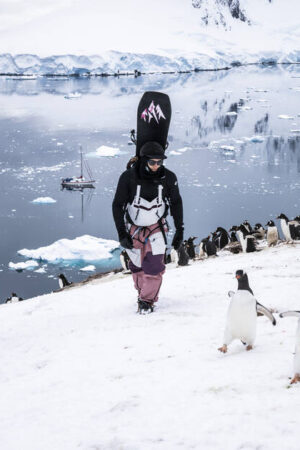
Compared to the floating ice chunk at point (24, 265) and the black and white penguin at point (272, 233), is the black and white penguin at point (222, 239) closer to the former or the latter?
the black and white penguin at point (272, 233)

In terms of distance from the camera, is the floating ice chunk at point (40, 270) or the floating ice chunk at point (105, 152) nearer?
the floating ice chunk at point (40, 270)

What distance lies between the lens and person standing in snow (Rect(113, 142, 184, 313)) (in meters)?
4.73

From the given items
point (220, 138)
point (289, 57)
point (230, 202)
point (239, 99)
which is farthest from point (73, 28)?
point (230, 202)

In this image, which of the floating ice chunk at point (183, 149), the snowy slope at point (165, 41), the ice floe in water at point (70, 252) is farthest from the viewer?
the snowy slope at point (165, 41)

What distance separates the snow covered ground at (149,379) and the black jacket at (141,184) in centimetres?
105

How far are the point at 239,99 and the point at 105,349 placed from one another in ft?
197

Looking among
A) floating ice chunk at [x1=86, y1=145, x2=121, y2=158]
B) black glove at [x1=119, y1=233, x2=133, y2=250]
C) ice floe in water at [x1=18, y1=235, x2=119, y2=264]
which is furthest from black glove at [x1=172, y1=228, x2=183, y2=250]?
floating ice chunk at [x1=86, y1=145, x2=121, y2=158]

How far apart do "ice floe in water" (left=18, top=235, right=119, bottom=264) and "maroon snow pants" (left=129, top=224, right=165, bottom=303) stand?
15634 mm

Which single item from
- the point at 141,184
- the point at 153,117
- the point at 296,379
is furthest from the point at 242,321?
the point at 153,117

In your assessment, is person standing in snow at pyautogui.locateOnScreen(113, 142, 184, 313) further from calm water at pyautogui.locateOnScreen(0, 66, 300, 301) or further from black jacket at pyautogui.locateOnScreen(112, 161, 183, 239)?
calm water at pyautogui.locateOnScreen(0, 66, 300, 301)

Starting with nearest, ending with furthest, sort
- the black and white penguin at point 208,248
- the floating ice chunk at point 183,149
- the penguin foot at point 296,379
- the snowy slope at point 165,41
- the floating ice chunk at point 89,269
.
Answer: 1. the penguin foot at point 296,379
2. the black and white penguin at point 208,248
3. the floating ice chunk at point 89,269
4. the floating ice chunk at point 183,149
5. the snowy slope at point 165,41

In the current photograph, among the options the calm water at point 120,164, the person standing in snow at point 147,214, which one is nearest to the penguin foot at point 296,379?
the person standing in snow at point 147,214

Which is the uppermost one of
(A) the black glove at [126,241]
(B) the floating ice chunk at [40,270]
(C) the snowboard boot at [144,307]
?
(A) the black glove at [126,241]

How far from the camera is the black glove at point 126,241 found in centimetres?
473
